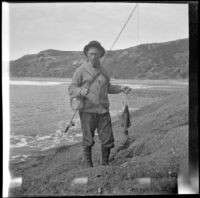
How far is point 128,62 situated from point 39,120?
5.94ft

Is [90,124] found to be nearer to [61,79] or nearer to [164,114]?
[61,79]

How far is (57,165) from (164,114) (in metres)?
1.97

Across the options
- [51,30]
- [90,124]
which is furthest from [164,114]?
[51,30]

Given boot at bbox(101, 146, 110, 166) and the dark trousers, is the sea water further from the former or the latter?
boot at bbox(101, 146, 110, 166)

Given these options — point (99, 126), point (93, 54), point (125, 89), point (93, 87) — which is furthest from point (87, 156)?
point (93, 54)

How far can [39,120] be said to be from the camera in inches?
220

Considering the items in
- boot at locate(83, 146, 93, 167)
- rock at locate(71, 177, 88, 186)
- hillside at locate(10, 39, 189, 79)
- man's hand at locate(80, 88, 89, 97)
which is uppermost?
hillside at locate(10, 39, 189, 79)

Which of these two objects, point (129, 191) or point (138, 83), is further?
point (138, 83)

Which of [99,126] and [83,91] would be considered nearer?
[83,91]

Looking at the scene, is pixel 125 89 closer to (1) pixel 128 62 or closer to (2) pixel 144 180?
(1) pixel 128 62

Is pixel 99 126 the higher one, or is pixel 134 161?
pixel 99 126

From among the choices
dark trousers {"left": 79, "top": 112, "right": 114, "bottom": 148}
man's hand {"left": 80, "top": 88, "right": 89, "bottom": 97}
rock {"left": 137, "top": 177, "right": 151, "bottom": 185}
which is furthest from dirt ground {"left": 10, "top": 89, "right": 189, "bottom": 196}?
man's hand {"left": 80, "top": 88, "right": 89, "bottom": 97}

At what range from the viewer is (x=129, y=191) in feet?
17.4

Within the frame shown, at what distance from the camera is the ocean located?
18.1 feet
